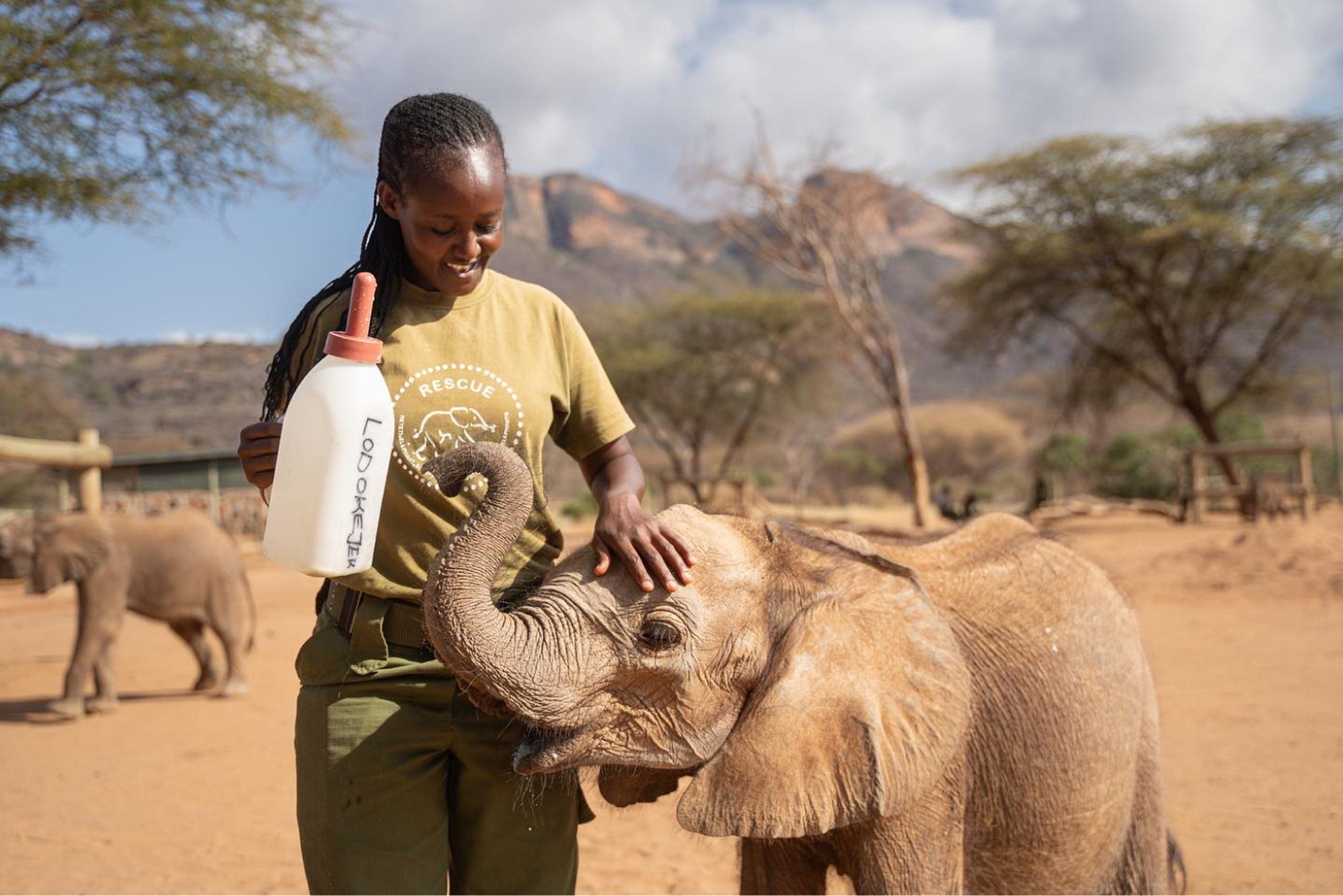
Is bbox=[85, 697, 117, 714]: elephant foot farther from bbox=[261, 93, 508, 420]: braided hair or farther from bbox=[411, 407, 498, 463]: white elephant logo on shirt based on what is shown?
bbox=[411, 407, 498, 463]: white elephant logo on shirt

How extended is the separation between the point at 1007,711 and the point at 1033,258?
24910 millimetres

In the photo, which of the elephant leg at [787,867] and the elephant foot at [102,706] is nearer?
the elephant leg at [787,867]

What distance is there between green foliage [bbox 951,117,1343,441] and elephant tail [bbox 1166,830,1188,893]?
73.1ft

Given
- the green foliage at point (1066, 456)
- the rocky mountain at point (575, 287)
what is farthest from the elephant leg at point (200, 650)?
the green foliage at point (1066, 456)

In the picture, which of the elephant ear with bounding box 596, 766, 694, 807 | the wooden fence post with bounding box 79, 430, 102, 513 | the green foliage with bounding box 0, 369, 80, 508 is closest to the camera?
the elephant ear with bounding box 596, 766, 694, 807

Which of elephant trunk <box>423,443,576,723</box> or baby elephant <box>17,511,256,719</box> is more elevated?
elephant trunk <box>423,443,576,723</box>

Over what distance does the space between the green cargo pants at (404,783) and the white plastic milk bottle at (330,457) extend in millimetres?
393

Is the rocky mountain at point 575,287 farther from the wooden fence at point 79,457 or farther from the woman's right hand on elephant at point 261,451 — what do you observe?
the wooden fence at point 79,457

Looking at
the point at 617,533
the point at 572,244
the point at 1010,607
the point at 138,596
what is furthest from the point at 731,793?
the point at 572,244

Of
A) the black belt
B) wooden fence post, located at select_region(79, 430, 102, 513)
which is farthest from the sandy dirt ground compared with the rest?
wooden fence post, located at select_region(79, 430, 102, 513)

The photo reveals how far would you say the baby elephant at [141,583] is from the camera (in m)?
8.48

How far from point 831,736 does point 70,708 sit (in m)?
8.05

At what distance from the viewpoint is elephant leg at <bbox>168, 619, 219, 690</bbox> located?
9.26 metres

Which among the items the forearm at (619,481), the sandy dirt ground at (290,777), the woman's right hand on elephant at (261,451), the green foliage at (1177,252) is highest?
the green foliage at (1177,252)
